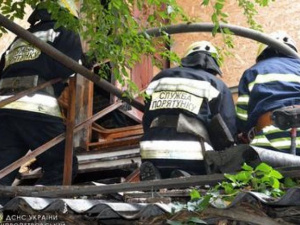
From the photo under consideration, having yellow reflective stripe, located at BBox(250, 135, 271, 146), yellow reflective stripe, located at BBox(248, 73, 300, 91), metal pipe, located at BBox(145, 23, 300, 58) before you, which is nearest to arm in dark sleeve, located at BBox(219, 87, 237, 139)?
yellow reflective stripe, located at BBox(248, 73, 300, 91)

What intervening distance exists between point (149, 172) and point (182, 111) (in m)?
0.56

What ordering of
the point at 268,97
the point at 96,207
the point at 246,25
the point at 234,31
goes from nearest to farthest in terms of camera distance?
the point at 96,207 < the point at 268,97 < the point at 234,31 < the point at 246,25

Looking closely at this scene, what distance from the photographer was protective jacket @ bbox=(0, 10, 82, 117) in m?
4.74

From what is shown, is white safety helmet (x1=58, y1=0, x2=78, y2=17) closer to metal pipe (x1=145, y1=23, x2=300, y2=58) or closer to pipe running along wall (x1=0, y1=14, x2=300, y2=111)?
pipe running along wall (x1=0, y1=14, x2=300, y2=111)

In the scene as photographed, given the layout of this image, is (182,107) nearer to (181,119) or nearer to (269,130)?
(181,119)

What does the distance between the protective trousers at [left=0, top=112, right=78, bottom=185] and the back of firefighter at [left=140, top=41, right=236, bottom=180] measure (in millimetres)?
783

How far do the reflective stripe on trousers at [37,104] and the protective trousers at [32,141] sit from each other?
0.16 feet

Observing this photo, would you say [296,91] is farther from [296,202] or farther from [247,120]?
[296,202]

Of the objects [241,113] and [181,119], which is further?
[241,113]

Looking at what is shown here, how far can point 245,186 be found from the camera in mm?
3004

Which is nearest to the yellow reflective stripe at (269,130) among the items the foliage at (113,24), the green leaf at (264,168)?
the foliage at (113,24)

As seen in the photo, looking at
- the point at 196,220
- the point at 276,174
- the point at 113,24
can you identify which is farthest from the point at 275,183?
the point at 113,24

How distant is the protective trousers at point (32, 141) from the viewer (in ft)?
15.6

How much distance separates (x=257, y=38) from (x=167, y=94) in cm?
96
